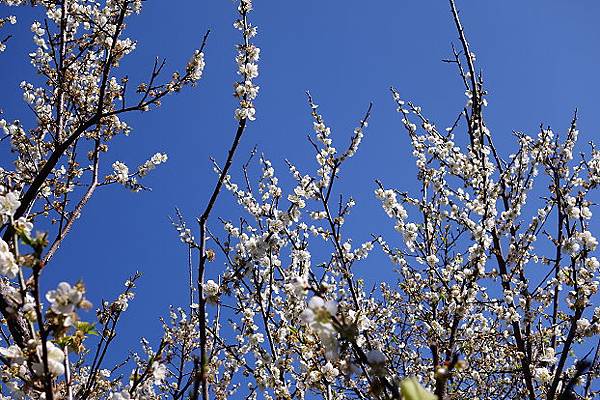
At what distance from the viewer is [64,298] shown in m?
1.66

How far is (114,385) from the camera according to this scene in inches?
166

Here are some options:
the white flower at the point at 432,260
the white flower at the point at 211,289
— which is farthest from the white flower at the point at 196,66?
the white flower at the point at 432,260

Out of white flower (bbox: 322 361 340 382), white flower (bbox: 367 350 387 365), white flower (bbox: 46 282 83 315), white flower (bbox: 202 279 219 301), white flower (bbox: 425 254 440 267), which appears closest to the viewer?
white flower (bbox: 367 350 387 365)

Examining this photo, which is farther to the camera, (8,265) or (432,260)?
(432,260)

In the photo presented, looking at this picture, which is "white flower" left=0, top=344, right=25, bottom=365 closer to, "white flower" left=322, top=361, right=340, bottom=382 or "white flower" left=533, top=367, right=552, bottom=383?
"white flower" left=322, top=361, right=340, bottom=382

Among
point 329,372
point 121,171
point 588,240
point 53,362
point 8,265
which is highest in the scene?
Answer: point 121,171

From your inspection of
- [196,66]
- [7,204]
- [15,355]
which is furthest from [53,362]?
[196,66]

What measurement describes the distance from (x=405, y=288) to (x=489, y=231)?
1100mm

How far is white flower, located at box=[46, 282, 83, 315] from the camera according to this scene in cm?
166

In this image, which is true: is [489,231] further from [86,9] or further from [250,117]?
[86,9]

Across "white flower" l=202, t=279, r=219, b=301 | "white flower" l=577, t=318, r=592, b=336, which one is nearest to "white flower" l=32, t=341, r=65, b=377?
"white flower" l=202, t=279, r=219, b=301

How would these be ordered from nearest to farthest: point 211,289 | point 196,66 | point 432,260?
point 211,289
point 196,66
point 432,260

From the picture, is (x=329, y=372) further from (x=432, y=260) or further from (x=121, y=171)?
(x=121, y=171)

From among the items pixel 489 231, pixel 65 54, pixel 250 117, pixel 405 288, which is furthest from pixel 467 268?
pixel 65 54
